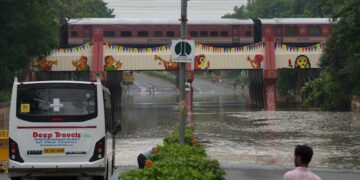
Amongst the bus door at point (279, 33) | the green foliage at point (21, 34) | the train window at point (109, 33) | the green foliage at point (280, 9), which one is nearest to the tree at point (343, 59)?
the bus door at point (279, 33)

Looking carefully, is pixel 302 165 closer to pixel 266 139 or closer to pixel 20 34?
pixel 266 139

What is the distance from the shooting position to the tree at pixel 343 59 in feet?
174

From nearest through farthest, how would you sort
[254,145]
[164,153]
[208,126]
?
[164,153], [254,145], [208,126]

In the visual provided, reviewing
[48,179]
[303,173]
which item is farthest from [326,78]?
[303,173]

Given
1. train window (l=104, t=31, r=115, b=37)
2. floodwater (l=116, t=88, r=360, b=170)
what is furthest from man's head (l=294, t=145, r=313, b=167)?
train window (l=104, t=31, r=115, b=37)

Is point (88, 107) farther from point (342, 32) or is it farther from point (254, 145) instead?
point (342, 32)

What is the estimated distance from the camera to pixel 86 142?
1608 cm

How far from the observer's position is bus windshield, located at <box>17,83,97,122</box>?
1600cm

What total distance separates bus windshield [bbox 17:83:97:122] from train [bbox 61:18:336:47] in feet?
169

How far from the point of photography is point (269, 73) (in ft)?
219

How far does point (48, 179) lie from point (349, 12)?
3958 cm

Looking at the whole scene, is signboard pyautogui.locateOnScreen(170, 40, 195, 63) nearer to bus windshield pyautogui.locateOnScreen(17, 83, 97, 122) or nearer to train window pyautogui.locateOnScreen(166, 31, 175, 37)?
bus windshield pyautogui.locateOnScreen(17, 83, 97, 122)

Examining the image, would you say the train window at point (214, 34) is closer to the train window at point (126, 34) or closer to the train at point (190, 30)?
the train at point (190, 30)

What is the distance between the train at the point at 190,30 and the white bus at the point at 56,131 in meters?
51.6
